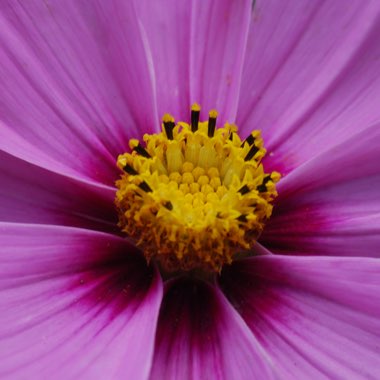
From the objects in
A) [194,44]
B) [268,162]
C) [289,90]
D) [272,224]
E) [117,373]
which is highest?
[194,44]

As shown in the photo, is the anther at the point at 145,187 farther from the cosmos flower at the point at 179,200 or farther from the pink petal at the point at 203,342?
the pink petal at the point at 203,342

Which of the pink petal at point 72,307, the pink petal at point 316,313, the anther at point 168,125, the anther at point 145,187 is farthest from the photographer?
the anther at point 168,125

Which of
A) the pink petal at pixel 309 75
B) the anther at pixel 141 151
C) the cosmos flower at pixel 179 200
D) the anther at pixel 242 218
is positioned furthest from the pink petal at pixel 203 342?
the pink petal at pixel 309 75

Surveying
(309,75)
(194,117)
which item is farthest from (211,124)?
(309,75)

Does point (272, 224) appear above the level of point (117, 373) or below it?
above

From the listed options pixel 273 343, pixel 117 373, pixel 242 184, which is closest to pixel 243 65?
pixel 242 184

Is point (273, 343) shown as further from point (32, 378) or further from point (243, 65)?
point (243, 65)

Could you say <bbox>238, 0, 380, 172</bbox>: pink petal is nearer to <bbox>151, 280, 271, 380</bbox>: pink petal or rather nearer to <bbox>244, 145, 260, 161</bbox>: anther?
<bbox>244, 145, 260, 161</bbox>: anther
